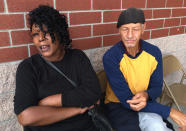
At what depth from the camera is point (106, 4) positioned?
6.66 feet

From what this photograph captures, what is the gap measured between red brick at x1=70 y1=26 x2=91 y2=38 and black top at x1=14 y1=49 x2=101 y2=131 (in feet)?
1.07

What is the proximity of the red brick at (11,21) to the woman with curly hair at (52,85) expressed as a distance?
0.13 meters

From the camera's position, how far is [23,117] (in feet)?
4.16

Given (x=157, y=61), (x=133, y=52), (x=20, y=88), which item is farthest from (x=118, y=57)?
(x=20, y=88)

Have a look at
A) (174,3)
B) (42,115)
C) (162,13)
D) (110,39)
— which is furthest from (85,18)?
(174,3)

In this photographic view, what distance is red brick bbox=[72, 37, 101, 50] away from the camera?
1.91m

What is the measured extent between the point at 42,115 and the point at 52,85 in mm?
244

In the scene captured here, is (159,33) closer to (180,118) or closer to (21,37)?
(180,118)

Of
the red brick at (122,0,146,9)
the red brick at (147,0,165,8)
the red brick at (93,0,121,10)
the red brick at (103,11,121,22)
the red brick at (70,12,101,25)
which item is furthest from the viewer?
the red brick at (147,0,165,8)

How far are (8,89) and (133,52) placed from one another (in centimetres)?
117

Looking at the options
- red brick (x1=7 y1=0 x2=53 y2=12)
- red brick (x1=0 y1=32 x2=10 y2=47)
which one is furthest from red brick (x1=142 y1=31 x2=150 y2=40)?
red brick (x1=0 y1=32 x2=10 y2=47)

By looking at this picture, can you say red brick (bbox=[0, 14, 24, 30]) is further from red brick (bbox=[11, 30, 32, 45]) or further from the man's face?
the man's face

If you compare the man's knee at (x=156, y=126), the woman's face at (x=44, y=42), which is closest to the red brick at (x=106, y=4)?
the woman's face at (x=44, y=42)

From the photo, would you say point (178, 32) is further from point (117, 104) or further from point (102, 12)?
point (117, 104)
